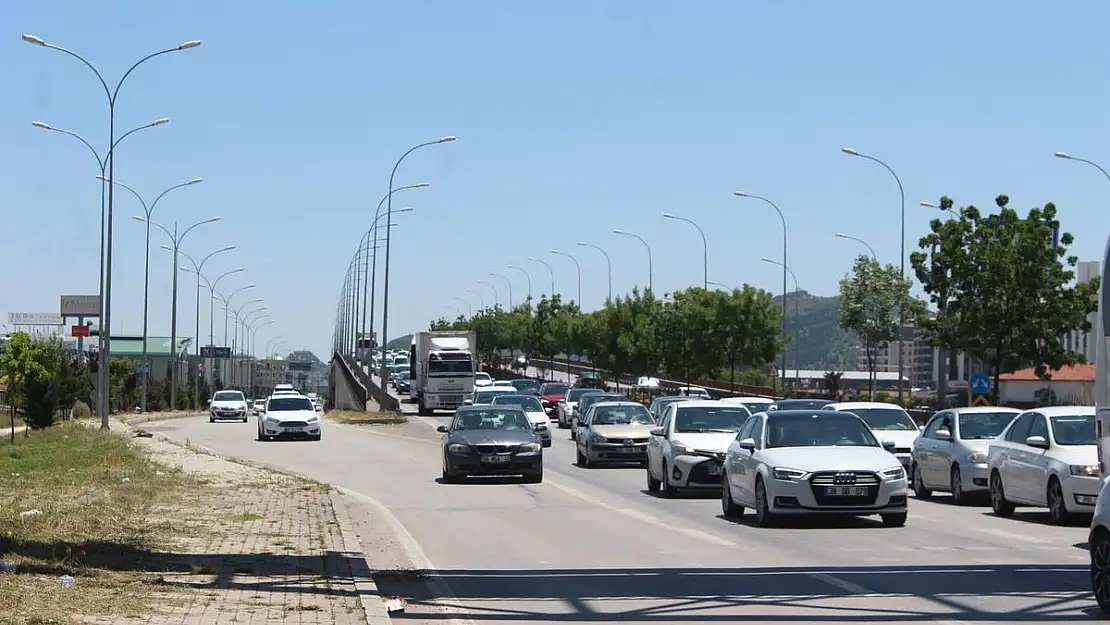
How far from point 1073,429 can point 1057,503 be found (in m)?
1.22

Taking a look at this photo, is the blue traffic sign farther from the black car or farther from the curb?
the curb

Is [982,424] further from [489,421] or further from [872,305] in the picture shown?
[872,305]

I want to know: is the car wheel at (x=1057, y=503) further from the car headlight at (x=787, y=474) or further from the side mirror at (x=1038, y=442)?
the car headlight at (x=787, y=474)

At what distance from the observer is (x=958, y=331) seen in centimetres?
4647

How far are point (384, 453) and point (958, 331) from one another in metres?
17.3

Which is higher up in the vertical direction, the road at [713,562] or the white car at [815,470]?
the white car at [815,470]

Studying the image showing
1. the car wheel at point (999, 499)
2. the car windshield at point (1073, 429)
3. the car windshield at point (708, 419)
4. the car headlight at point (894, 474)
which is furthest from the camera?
the car windshield at point (708, 419)

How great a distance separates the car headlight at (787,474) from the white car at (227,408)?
51.6 m

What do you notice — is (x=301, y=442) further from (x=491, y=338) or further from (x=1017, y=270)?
(x=491, y=338)

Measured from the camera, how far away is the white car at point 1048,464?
64.1 ft

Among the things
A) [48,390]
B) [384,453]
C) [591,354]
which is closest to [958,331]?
[384,453]

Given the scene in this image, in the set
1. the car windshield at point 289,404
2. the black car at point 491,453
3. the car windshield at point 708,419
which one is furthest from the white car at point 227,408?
the car windshield at point 708,419

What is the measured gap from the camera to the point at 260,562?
47.1 feet

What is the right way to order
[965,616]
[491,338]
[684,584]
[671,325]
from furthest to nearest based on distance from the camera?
[491,338], [671,325], [684,584], [965,616]
